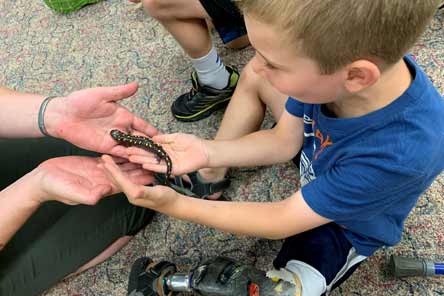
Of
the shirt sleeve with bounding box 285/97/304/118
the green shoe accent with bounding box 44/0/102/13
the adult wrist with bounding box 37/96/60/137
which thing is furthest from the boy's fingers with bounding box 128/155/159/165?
the green shoe accent with bounding box 44/0/102/13

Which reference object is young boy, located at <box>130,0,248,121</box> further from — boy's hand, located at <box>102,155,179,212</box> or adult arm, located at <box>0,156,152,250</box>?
boy's hand, located at <box>102,155,179,212</box>

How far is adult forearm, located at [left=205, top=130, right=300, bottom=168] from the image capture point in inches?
48.4

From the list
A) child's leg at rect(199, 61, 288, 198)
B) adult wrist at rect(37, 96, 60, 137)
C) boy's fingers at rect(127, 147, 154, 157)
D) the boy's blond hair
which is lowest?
child's leg at rect(199, 61, 288, 198)

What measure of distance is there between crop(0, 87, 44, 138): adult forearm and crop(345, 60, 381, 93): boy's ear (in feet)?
3.05

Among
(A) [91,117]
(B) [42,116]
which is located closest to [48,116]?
(B) [42,116]

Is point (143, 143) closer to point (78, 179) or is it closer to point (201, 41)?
point (78, 179)

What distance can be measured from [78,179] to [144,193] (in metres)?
0.29

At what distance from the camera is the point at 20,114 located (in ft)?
4.24

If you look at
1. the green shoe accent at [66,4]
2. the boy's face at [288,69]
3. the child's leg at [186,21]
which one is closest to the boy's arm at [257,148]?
the boy's face at [288,69]

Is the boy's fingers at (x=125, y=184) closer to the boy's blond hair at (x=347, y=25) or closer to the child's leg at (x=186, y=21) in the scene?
the boy's blond hair at (x=347, y=25)

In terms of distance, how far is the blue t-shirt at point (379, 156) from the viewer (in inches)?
32.7

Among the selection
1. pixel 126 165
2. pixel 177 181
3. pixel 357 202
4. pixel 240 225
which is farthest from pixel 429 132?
pixel 177 181

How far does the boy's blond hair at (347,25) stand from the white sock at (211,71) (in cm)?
96

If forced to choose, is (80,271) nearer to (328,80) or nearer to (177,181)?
(177,181)
